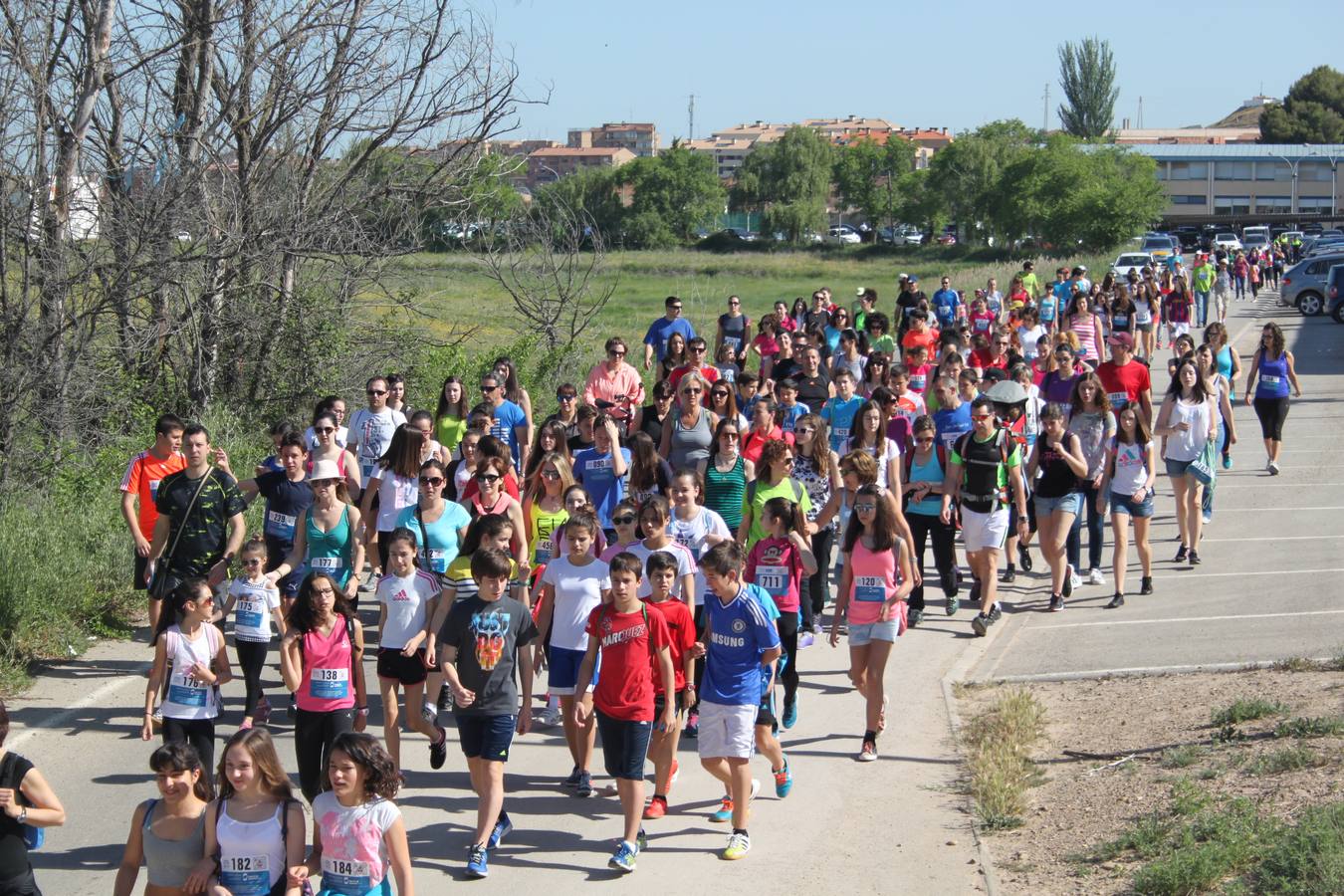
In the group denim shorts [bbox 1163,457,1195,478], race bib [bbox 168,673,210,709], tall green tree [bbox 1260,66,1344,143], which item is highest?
tall green tree [bbox 1260,66,1344,143]

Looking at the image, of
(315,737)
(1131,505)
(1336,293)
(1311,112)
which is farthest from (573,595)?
(1311,112)

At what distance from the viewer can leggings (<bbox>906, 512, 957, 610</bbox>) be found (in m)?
11.4

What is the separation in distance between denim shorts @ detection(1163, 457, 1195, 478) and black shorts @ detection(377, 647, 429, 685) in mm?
7489

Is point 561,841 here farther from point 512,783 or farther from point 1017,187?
point 1017,187

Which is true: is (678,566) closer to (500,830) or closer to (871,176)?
(500,830)

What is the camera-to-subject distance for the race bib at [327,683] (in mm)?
7207

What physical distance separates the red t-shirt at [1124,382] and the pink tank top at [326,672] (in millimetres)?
8495

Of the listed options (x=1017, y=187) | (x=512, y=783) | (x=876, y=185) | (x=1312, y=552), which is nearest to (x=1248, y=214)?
(x=876, y=185)

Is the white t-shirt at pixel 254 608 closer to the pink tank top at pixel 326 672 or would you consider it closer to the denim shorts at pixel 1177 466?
the pink tank top at pixel 326 672

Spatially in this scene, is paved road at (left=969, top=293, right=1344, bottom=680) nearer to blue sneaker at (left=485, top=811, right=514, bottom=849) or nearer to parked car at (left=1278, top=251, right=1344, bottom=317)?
blue sneaker at (left=485, top=811, right=514, bottom=849)

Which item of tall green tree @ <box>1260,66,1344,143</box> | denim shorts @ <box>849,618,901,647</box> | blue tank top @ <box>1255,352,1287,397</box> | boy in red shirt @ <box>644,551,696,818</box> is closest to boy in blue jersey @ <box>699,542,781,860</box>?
boy in red shirt @ <box>644,551,696,818</box>

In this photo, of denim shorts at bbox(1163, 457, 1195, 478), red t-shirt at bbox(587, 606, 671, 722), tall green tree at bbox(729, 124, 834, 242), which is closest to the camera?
red t-shirt at bbox(587, 606, 671, 722)

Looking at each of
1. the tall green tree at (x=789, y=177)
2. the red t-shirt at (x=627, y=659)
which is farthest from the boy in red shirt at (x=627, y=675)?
the tall green tree at (x=789, y=177)

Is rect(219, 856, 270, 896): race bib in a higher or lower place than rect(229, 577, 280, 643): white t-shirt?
lower
